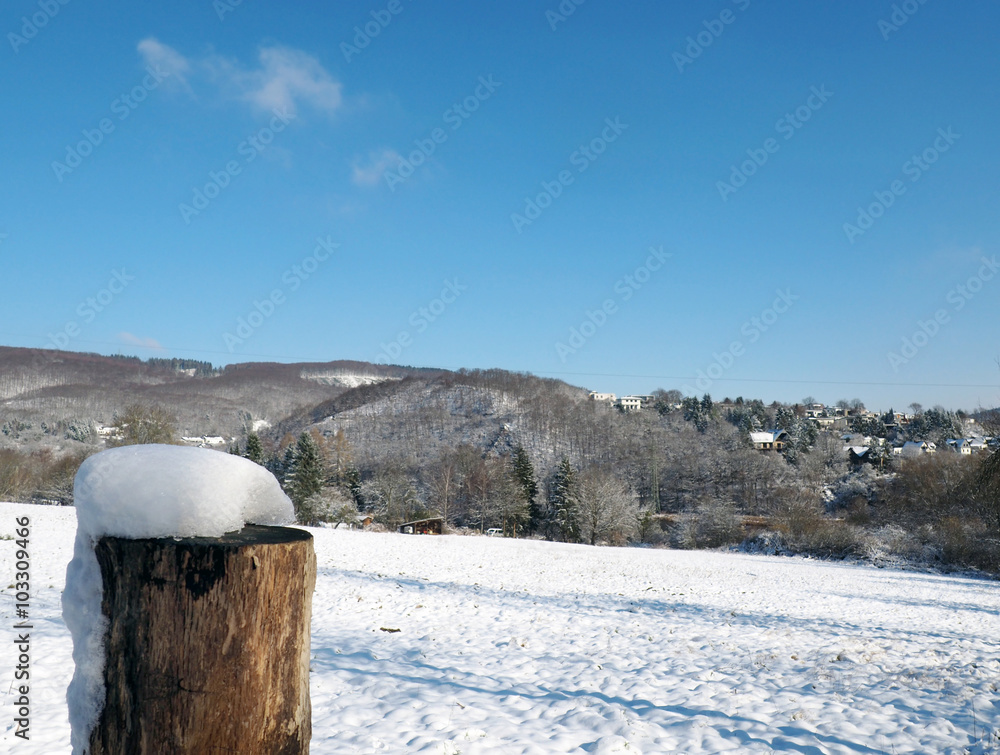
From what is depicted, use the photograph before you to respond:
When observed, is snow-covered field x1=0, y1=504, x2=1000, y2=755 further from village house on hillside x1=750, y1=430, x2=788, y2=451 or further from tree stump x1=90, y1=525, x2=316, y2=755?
village house on hillside x1=750, y1=430, x2=788, y2=451

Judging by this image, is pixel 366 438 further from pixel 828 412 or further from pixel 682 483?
pixel 828 412

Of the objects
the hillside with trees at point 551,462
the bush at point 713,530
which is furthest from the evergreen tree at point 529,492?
the bush at point 713,530

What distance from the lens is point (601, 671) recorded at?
23.4ft

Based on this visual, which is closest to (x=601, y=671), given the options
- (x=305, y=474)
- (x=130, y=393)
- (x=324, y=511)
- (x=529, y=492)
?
(x=324, y=511)

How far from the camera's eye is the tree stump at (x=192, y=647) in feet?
3.93

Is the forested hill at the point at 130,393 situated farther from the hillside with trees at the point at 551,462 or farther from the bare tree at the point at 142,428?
the bare tree at the point at 142,428

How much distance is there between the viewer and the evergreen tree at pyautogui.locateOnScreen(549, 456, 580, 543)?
46094 mm

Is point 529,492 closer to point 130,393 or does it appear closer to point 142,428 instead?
point 142,428

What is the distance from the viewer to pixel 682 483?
237ft

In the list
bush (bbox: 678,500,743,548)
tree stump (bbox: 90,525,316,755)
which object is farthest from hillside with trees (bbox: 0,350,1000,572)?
tree stump (bbox: 90,525,316,755)

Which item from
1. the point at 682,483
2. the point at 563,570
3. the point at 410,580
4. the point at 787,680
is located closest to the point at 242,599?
the point at 787,680

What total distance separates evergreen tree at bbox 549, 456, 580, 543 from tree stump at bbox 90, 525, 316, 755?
151ft

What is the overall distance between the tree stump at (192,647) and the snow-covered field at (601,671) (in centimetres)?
401

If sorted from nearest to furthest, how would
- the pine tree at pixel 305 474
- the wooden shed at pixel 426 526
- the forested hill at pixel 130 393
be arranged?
the wooden shed at pixel 426 526 < the pine tree at pixel 305 474 < the forested hill at pixel 130 393
